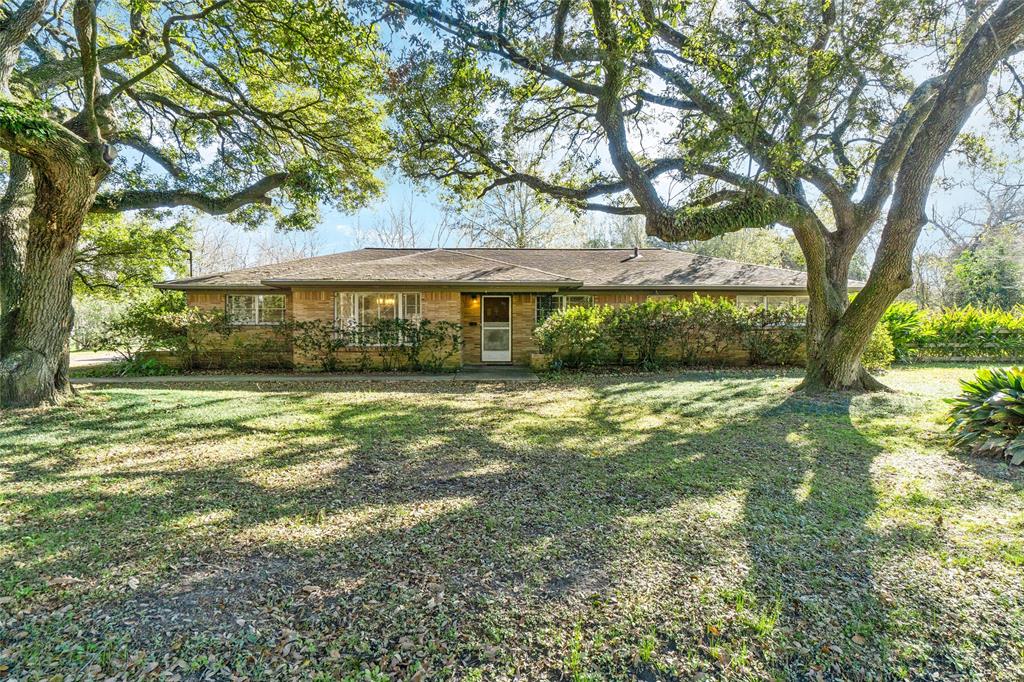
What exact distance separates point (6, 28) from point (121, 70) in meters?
5.14

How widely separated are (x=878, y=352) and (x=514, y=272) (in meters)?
9.51

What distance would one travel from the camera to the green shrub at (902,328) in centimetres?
1309

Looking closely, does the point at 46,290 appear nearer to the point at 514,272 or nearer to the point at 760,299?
the point at 514,272

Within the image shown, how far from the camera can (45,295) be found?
7.07 metres

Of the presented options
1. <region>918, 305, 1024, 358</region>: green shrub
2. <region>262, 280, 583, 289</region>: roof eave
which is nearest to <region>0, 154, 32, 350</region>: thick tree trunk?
<region>262, 280, 583, 289</region>: roof eave

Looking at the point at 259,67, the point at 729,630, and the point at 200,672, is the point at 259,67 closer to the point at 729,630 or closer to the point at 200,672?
the point at 200,672

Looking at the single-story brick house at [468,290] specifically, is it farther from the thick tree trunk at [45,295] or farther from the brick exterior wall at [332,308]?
the thick tree trunk at [45,295]

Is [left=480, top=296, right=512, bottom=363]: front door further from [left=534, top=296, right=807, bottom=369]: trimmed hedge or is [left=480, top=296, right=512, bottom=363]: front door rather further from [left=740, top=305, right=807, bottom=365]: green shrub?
[left=740, top=305, right=807, bottom=365]: green shrub

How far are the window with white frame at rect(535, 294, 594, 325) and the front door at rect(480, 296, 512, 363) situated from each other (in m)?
0.94

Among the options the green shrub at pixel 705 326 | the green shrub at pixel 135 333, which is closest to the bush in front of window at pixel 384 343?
the green shrub at pixel 135 333

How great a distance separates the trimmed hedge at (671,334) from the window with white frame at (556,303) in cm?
226

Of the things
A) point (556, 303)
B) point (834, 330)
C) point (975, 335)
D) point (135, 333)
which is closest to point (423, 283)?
point (556, 303)

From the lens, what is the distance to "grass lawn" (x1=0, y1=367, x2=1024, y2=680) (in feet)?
6.78

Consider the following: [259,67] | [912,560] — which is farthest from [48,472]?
[259,67]
